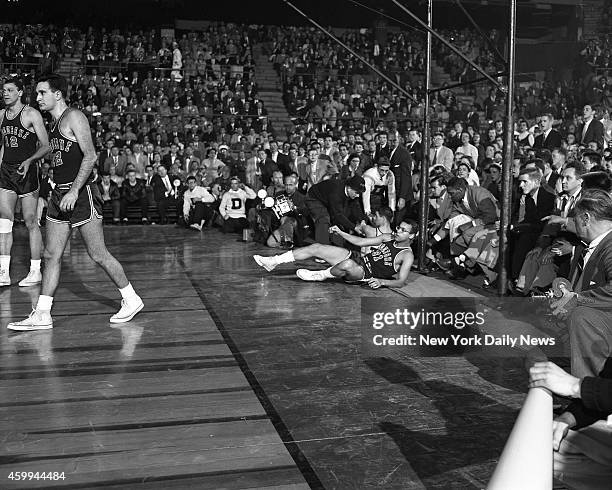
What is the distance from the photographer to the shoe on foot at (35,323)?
5.14 meters

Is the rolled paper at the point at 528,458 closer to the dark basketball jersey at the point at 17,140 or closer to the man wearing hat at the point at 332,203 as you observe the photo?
the dark basketball jersey at the point at 17,140

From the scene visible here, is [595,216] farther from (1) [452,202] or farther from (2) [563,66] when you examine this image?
(2) [563,66]

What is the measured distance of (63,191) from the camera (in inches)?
203

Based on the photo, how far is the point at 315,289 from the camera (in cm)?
700

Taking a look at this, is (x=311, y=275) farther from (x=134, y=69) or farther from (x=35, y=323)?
(x=134, y=69)

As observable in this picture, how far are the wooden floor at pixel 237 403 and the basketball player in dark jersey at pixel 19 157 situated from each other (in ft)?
2.86

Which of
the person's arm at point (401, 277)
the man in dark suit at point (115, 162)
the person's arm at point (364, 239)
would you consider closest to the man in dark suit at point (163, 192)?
the man in dark suit at point (115, 162)

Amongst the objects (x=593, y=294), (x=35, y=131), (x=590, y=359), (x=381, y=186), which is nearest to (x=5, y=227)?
(x=35, y=131)

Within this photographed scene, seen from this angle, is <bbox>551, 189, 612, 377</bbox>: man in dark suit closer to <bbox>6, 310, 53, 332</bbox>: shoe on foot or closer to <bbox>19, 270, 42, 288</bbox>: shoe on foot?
<bbox>6, 310, 53, 332</bbox>: shoe on foot

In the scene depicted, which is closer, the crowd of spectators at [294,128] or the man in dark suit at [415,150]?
the crowd of spectators at [294,128]

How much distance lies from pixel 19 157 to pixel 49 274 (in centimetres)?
180

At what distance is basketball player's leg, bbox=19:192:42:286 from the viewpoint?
6684 mm

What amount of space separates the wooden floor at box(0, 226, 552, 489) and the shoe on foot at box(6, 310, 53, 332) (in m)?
0.08

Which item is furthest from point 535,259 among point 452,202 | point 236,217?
point 236,217
